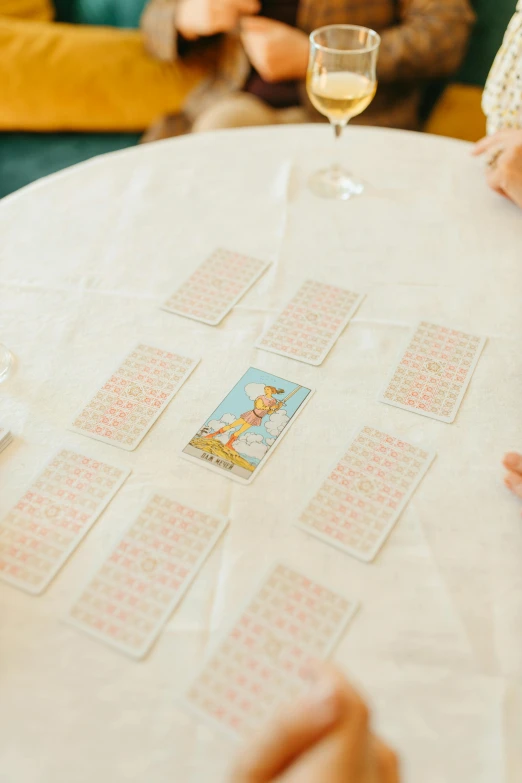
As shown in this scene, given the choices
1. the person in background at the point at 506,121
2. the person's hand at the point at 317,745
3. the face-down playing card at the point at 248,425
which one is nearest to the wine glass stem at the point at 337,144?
the person in background at the point at 506,121

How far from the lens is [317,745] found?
492mm

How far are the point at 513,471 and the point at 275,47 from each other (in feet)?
4.61

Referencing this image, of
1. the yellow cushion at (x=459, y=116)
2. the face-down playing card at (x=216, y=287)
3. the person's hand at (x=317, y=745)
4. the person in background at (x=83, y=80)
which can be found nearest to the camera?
the person's hand at (x=317, y=745)

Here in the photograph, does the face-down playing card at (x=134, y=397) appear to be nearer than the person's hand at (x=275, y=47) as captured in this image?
Yes

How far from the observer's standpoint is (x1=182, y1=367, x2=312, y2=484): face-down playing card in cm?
81

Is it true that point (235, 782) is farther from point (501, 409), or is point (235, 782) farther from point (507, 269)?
point (507, 269)

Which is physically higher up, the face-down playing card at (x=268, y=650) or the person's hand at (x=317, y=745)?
the person's hand at (x=317, y=745)

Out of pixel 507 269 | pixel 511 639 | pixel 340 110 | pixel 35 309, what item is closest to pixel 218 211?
pixel 340 110

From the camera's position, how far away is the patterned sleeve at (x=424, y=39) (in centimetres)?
169

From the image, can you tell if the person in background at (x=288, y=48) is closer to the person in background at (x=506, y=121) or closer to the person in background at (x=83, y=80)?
the person in background at (x=83, y=80)

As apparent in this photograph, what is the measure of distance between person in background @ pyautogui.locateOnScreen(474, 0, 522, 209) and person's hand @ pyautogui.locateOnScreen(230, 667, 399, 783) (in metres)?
0.90

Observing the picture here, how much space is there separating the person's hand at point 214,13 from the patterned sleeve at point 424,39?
1.23 ft

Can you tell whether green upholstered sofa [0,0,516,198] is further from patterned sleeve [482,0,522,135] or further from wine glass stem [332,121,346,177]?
wine glass stem [332,121,346,177]

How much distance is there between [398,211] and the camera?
1168 mm
